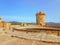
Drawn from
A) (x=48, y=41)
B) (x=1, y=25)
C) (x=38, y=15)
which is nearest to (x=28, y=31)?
(x=48, y=41)

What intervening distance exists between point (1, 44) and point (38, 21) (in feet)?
38.6

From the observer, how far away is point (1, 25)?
10.9m

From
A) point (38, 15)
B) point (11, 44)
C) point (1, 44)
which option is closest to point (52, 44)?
point (11, 44)

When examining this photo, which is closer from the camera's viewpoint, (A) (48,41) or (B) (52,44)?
(B) (52,44)

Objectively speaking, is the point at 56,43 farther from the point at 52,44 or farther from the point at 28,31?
the point at 28,31

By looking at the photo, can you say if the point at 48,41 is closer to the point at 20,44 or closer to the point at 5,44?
the point at 20,44

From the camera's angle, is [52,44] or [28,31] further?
[28,31]

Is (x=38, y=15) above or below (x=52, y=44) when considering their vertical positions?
above

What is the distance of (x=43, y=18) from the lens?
15.6 metres

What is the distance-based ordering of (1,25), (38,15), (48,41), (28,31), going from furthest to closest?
(38,15), (1,25), (28,31), (48,41)

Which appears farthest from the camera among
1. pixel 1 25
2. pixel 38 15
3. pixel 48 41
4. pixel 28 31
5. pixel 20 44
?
pixel 38 15

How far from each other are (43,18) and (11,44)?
11582mm

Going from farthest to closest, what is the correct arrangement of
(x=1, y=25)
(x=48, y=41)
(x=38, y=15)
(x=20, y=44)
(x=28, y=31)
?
(x=38, y=15) < (x=1, y=25) < (x=28, y=31) < (x=48, y=41) < (x=20, y=44)

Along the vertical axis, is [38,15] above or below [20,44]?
above
